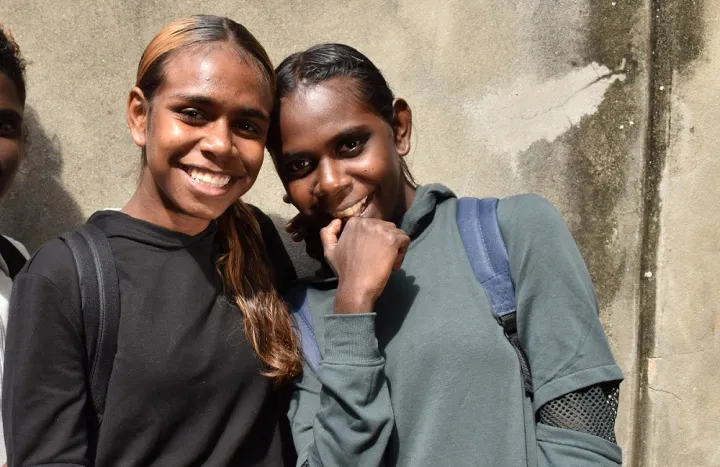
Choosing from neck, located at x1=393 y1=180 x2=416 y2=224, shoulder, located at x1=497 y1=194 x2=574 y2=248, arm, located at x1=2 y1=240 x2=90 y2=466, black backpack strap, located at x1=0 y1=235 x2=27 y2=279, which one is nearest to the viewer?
arm, located at x1=2 y1=240 x2=90 y2=466

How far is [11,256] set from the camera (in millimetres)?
2174

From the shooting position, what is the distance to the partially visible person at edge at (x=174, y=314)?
5.13 ft

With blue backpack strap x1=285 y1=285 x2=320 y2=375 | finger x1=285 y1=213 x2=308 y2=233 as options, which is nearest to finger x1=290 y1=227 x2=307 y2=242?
finger x1=285 y1=213 x2=308 y2=233

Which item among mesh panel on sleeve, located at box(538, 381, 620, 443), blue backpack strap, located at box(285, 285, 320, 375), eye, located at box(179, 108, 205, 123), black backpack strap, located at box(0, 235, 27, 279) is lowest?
mesh panel on sleeve, located at box(538, 381, 620, 443)

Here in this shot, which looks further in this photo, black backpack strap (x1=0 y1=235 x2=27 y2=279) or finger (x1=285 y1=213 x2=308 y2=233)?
black backpack strap (x1=0 y1=235 x2=27 y2=279)

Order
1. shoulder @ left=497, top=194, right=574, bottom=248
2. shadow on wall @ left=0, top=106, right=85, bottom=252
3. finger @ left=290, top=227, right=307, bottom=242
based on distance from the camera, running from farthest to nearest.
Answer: shadow on wall @ left=0, top=106, right=85, bottom=252
finger @ left=290, top=227, right=307, bottom=242
shoulder @ left=497, top=194, right=574, bottom=248

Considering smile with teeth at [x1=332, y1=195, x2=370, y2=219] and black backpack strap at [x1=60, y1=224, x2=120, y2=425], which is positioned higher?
smile with teeth at [x1=332, y1=195, x2=370, y2=219]

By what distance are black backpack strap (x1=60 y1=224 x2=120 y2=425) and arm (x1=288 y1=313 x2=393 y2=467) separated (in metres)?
0.48

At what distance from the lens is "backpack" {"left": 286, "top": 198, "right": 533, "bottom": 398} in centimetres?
169

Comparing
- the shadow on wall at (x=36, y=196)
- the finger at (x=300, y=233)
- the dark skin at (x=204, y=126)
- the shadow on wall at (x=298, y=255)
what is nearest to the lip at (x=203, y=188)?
the dark skin at (x=204, y=126)

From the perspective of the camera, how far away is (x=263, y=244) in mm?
2096

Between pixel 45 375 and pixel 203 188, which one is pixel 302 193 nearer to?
pixel 203 188

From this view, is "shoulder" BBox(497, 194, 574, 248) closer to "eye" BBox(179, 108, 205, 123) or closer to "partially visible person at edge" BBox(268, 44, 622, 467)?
"partially visible person at edge" BBox(268, 44, 622, 467)

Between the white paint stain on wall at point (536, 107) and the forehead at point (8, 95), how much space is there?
143 centimetres
